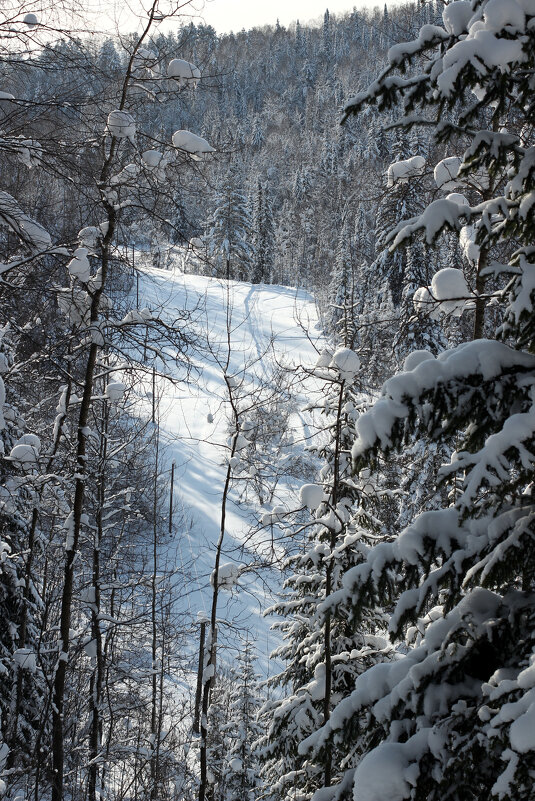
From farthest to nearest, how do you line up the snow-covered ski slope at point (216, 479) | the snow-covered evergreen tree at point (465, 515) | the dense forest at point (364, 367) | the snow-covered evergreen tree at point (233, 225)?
the snow-covered evergreen tree at point (233, 225) < the snow-covered ski slope at point (216, 479) < the dense forest at point (364, 367) < the snow-covered evergreen tree at point (465, 515)

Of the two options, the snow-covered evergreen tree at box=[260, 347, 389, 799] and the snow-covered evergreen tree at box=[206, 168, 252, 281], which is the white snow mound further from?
the snow-covered evergreen tree at box=[206, 168, 252, 281]

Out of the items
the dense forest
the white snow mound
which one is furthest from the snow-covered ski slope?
the white snow mound

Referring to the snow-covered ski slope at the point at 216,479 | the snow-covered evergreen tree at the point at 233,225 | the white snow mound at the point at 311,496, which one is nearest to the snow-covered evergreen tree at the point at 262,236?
the snow-covered evergreen tree at the point at 233,225

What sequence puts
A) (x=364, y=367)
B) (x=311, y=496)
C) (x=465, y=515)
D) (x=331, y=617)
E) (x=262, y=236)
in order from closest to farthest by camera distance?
(x=465, y=515) < (x=311, y=496) < (x=331, y=617) < (x=364, y=367) < (x=262, y=236)

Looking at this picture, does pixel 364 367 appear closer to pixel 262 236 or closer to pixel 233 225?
pixel 233 225

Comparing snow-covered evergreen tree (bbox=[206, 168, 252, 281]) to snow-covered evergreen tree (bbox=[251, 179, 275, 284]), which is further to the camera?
snow-covered evergreen tree (bbox=[251, 179, 275, 284])

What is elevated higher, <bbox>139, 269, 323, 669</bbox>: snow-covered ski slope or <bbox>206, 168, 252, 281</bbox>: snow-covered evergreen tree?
<bbox>206, 168, 252, 281</bbox>: snow-covered evergreen tree

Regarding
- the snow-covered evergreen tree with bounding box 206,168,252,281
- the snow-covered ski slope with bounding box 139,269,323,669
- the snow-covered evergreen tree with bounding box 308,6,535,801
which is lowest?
the snow-covered evergreen tree with bounding box 308,6,535,801

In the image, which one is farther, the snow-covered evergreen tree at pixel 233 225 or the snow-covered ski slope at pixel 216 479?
the snow-covered evergreen tree at pixel 233 225

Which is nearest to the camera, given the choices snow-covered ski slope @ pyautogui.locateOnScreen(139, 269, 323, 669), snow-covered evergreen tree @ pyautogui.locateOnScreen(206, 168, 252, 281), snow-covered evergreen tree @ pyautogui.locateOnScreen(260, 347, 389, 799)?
snow-covered evergreen tree @ pyautogui.locateOnScreen(260, 347, 389, 799)

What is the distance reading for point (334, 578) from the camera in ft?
22.0

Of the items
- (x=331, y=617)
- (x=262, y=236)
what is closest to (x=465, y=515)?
(x=331, y=617)

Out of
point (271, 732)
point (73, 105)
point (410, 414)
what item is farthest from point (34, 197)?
point (271, 732)

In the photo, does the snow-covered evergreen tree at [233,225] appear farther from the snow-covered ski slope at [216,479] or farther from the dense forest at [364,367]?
the dense forest at [364,367]
